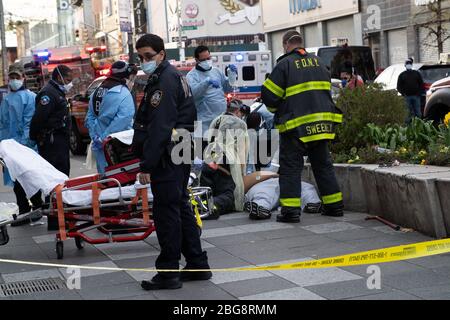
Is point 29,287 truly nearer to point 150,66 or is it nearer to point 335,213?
point 150,66

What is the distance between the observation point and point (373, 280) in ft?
18.8

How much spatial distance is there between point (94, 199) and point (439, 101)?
29.0ft

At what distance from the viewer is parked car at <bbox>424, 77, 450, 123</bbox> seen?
46.4ft

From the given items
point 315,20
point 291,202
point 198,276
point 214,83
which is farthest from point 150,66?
point 315,20

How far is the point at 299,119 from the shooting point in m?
8.23

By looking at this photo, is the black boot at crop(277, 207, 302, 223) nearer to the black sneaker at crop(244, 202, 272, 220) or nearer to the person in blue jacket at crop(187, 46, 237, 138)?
the black sneaker at crop(244, 202, 272, 220)

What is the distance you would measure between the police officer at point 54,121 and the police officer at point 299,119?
245 cm

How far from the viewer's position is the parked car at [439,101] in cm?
1415

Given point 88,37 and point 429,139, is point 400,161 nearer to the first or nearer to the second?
point 429,139

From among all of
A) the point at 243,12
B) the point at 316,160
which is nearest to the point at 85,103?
the point at 316,160

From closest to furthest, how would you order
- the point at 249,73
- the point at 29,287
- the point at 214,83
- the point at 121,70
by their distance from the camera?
the point at 29,287
the point at 121,70
the point at 214,83
the point at 249,73

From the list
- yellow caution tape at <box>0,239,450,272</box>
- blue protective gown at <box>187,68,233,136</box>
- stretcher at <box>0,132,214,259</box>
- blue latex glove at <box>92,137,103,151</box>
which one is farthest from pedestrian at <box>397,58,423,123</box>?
yellow caution tape at <box>0,239,450,272</box>
